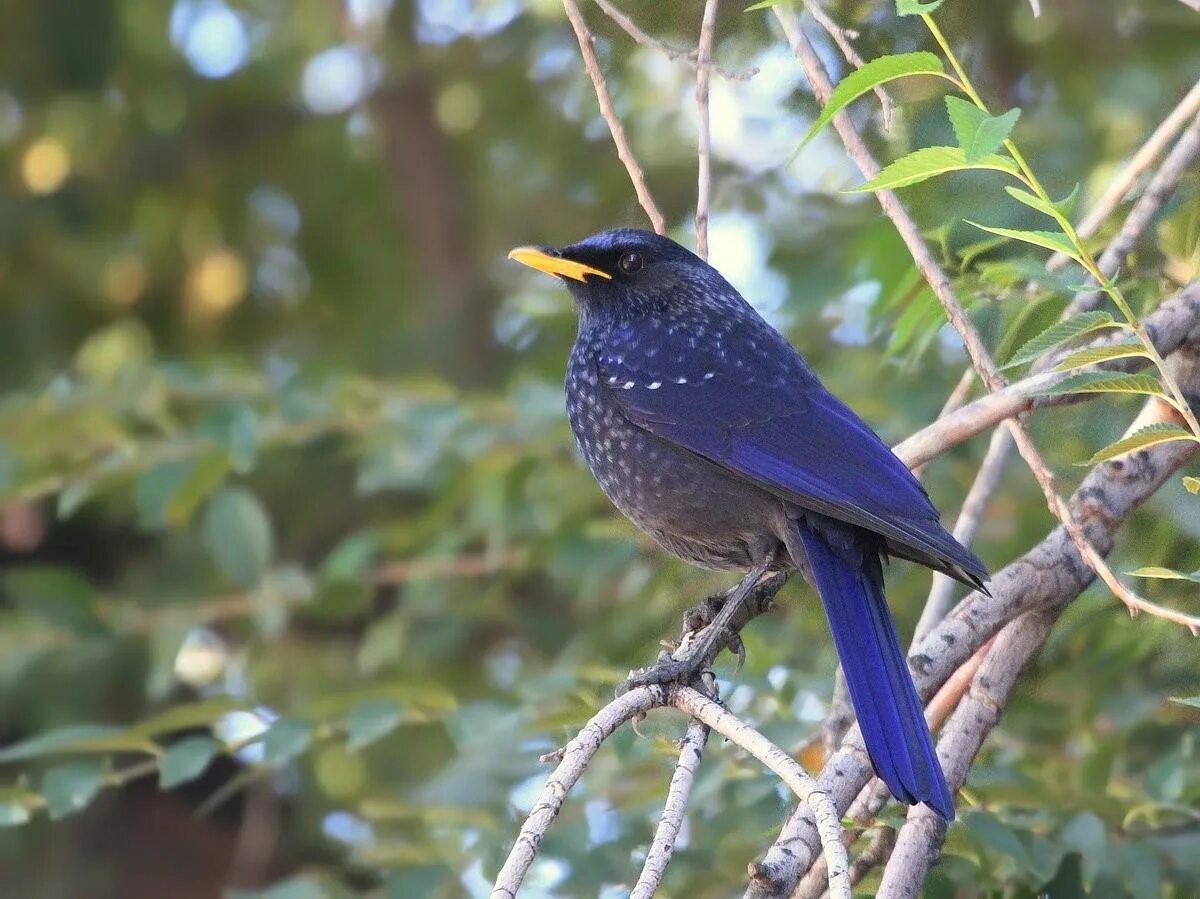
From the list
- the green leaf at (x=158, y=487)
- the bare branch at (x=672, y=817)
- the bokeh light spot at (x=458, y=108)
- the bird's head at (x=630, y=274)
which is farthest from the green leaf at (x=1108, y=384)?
the bokeh light spot at (x=458, y=108)

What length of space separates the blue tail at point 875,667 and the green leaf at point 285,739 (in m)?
1.25

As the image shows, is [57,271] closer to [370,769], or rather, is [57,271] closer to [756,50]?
[370,769]

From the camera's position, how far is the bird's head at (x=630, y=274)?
168 inches

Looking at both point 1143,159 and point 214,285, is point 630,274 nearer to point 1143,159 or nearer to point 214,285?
point 1143,159

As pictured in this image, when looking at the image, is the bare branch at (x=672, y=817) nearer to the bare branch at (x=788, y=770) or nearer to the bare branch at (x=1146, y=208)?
the bare branch at (x=788, y=770)

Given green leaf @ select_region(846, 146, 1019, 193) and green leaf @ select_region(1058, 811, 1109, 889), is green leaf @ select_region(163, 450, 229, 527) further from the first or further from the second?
green leaf @ select_region(846, 146, 1019, 193)

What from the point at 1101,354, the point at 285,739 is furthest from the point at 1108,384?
the point at 285,739

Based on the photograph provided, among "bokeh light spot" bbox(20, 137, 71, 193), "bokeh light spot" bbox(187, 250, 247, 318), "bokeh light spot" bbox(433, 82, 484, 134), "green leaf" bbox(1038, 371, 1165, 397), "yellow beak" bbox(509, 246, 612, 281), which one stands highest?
"bokeh light spot" bbox(433, 82, 484, 134)

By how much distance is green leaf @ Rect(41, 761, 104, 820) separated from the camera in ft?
12.3

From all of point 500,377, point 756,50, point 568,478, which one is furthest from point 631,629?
point 500,377

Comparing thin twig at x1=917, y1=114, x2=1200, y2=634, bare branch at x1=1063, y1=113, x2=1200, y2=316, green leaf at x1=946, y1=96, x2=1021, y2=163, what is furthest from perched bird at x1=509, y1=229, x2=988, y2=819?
green leaf at x1=946, y1=96, x2=1021, y2=163

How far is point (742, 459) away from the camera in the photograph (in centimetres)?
366

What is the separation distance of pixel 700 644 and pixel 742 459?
468mm

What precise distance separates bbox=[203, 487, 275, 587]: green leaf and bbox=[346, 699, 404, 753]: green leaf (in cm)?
121
